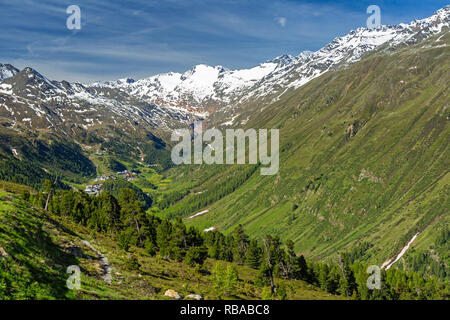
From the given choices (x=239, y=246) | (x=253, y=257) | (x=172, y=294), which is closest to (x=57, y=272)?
(x=172, y=294)

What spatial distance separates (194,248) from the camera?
87.1 m

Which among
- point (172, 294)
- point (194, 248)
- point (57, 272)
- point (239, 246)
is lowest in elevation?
point (172, 294)

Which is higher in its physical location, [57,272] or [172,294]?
[57,272]

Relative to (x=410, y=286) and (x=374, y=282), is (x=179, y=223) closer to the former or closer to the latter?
(x=374, y=282)

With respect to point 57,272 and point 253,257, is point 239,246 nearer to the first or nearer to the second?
point 253,257

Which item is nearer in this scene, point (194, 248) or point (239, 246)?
point (194, 248)

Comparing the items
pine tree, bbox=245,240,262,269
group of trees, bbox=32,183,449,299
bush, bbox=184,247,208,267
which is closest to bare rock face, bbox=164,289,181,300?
group of trees, bbox=32,183,449,299

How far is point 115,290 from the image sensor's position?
130ft

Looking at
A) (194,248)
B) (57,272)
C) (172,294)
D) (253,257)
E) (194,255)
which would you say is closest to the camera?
(57,272)

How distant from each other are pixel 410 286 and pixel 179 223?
105405 mm

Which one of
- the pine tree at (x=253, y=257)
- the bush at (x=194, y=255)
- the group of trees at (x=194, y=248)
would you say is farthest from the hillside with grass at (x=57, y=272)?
the pine tree at (x=253, y=257)

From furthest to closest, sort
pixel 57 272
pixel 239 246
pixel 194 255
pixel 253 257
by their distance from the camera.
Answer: pixel 239 246, pixel 253 257, pixel 194 255, pixel 57 272

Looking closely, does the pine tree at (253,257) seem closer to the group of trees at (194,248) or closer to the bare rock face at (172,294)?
the group of trees at (194,248)

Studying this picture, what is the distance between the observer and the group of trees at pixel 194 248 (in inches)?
3552
